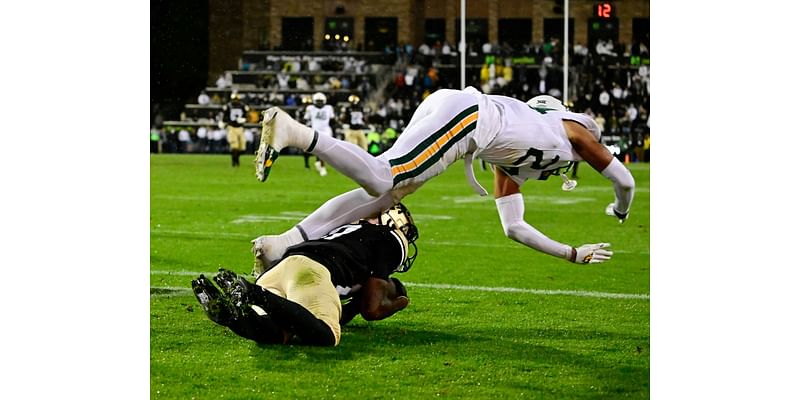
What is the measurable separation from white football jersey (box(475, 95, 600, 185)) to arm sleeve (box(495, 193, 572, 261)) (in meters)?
0.16

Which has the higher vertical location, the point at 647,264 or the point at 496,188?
the point at 496,188

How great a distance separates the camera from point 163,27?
3855mm

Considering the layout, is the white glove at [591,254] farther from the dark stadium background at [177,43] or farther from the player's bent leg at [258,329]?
the dark stadium background at [177,43]

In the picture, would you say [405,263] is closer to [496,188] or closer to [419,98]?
[496,188]

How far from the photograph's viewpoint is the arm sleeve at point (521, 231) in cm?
318

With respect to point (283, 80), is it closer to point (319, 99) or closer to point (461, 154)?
point (319, 99)

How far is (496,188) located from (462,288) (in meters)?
0.62

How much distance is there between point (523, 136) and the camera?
2.94 meters

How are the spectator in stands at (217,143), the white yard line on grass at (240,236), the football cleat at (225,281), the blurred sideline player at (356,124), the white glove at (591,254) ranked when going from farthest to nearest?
the spectator in stands at (217,143) → the blurred sideline player at (356,124) → the white yard line on grass at (240,236) → the white glove at (591,254) → the football cleat at (225,281)

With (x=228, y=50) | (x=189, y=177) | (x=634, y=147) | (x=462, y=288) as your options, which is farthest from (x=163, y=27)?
(x=189, y=177)

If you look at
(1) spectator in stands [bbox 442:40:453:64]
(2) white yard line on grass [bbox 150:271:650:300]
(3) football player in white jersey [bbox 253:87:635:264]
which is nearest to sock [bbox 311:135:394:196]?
(3) football player in white jersey [bbox 253:87:635:264]

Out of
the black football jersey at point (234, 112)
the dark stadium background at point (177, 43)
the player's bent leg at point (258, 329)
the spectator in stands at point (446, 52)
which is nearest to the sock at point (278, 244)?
the player's bent leg at point (258, 329)

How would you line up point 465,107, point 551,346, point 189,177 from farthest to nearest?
1. point 189,177
2. point 551,346
3. point 465,107
